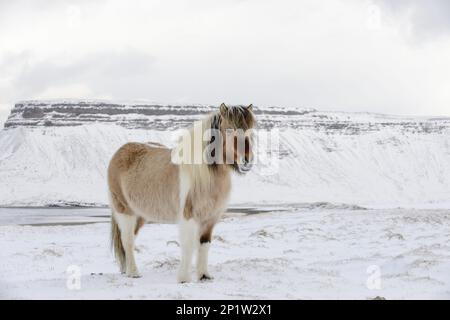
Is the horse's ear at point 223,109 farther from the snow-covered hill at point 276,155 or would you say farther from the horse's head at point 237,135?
the snow-covered hill at point 276,155

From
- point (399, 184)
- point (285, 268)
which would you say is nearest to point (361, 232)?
Answer: point (285, 268)

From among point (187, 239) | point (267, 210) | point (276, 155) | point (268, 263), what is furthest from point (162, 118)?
point (187, 239)

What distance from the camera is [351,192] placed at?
100188 mm

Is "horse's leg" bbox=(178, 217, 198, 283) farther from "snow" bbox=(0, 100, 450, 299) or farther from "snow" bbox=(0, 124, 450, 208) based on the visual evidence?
"snow" bbox=(0, 124, 450, 208)

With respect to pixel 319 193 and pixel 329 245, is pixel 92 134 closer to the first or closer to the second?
pixel 319 193

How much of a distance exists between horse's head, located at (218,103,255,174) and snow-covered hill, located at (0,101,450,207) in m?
74.4

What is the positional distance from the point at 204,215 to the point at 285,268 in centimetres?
261

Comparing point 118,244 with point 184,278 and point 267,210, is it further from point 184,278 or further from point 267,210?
point 267,210

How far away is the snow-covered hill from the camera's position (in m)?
94.3

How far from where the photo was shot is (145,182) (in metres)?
8.72

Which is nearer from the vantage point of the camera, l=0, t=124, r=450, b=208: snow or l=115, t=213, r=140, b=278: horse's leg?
l=115, t=213, r=140, b=278: horse's leg

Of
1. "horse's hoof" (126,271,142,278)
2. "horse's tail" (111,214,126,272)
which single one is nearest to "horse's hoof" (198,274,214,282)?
"horse's hoof" (126,271,142,278)

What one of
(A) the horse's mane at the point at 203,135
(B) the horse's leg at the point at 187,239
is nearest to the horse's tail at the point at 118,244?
(B) the horse's leg at the point at 187,239

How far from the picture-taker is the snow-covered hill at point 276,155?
94.3m
